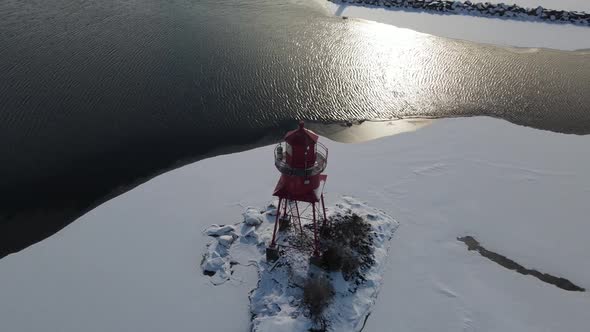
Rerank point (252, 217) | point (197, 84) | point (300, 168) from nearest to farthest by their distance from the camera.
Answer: point (300, 168), point (252, 217), point (197, 84)

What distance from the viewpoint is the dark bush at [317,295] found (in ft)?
41.0

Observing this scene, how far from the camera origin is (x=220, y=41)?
28.0 metres

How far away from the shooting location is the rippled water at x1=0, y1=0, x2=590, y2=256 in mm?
19031

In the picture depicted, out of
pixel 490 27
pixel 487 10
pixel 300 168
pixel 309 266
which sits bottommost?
pixel 309 266

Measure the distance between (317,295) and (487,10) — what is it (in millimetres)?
31118

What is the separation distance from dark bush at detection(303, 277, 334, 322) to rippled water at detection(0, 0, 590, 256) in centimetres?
903

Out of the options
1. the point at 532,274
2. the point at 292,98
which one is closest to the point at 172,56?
the point at 292,98

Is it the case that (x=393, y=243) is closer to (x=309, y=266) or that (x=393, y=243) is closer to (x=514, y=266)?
(x=309, y=266)

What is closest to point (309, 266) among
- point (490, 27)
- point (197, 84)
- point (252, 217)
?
point (252, 217)

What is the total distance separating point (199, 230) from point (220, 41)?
16384 millimetres

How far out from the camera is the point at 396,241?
15328 mm

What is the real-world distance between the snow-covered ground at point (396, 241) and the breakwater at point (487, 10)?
16781 millimetres

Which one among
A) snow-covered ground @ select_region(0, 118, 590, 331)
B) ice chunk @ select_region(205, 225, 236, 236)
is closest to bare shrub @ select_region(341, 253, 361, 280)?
snow-covered ground @ select_region(0, 118, 590, 331)

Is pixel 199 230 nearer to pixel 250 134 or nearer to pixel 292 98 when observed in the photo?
pixel 250 134
